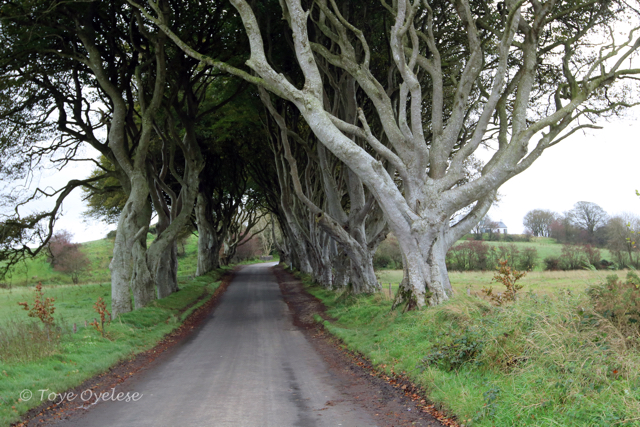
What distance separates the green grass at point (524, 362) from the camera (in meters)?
5.12

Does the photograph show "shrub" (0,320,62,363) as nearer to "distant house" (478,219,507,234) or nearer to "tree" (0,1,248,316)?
"tree" (0,1,248,316)

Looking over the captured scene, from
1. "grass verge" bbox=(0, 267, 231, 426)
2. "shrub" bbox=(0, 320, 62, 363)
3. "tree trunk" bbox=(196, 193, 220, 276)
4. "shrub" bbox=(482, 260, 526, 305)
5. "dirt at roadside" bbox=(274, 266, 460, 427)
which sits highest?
"tree trunk" bbox=(196, 193, 220, 276)

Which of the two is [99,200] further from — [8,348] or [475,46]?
[475,46]

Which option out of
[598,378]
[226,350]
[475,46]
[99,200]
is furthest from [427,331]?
[99,200]

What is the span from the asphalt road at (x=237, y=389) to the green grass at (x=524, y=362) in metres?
1.25

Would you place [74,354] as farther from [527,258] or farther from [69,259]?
[69,259]

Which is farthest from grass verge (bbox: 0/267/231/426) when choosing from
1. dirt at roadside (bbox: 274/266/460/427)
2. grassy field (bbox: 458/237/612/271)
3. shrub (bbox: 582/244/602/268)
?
grassy field (bbox: 458/237/612/271)

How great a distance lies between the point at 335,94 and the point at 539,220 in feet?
114

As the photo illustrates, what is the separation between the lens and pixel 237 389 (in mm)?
8164

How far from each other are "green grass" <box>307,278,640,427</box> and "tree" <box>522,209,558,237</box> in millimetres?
36797

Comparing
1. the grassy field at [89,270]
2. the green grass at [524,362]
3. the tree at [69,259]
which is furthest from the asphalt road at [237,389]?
the tree at [69,259]

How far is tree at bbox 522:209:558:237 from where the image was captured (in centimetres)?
4328

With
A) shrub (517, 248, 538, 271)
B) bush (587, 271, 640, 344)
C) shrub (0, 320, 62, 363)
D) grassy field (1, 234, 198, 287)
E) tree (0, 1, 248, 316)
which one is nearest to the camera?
bush (587, 271, 640, 344)

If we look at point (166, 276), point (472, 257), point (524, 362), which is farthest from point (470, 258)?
point (524, 362)
